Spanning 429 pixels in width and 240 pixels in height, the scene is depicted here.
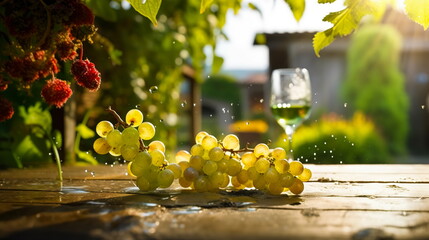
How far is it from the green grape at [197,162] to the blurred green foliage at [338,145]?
13.7 ft

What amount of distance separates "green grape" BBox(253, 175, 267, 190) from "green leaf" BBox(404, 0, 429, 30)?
0.53 m

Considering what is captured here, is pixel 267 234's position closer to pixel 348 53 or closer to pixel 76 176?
pixel 76 176

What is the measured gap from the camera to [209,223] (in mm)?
792

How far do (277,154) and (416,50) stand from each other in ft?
37.5

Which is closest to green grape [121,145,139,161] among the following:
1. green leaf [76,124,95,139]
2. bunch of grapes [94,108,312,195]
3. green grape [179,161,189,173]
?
bunch of grapes [94,108,312,195]

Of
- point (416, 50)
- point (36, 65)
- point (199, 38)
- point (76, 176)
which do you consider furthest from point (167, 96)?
point (416, 50)

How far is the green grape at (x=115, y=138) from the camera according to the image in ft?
4.02

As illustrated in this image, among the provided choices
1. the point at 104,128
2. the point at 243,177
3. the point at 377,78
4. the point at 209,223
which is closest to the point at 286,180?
the point at 243,177

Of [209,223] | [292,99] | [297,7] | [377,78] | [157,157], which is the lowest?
[209,223]

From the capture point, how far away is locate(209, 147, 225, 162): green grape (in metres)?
1.20

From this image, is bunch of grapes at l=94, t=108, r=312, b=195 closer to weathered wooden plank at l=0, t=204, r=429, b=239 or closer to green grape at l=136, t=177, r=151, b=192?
green grape at l=136, t=177, r=151, b=192

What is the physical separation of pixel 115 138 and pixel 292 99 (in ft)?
4.08

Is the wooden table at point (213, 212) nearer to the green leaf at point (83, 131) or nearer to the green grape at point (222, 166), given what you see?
the green grape at point (222, 166)

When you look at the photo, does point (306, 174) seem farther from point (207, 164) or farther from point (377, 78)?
point (377, 78)
